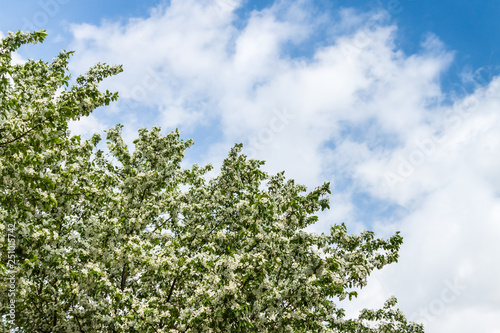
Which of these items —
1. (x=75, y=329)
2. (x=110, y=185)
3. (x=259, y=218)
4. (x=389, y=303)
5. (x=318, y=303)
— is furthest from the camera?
(x=389, y=303)

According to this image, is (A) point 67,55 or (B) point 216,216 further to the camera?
(A) point 67,55

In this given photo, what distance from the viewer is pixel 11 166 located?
8594mm

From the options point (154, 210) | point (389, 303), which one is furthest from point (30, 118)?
point (389, 303)

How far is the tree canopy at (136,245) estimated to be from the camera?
9.04 m

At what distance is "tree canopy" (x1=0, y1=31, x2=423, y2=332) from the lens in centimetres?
904

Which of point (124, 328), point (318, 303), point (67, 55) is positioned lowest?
point (124, 328)

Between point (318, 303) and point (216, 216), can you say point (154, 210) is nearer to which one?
point (216, 216)

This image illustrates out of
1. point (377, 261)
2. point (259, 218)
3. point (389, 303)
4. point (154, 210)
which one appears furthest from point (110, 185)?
point (389, 303)

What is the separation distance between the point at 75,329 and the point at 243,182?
8.03 meters

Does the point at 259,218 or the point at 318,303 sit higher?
the point at 259,218

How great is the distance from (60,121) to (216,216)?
687cm

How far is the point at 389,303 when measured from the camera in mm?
19266

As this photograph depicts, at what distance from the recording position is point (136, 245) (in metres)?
10.8

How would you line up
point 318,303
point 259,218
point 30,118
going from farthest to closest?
point 259,218, point 318,303, point 30,118
